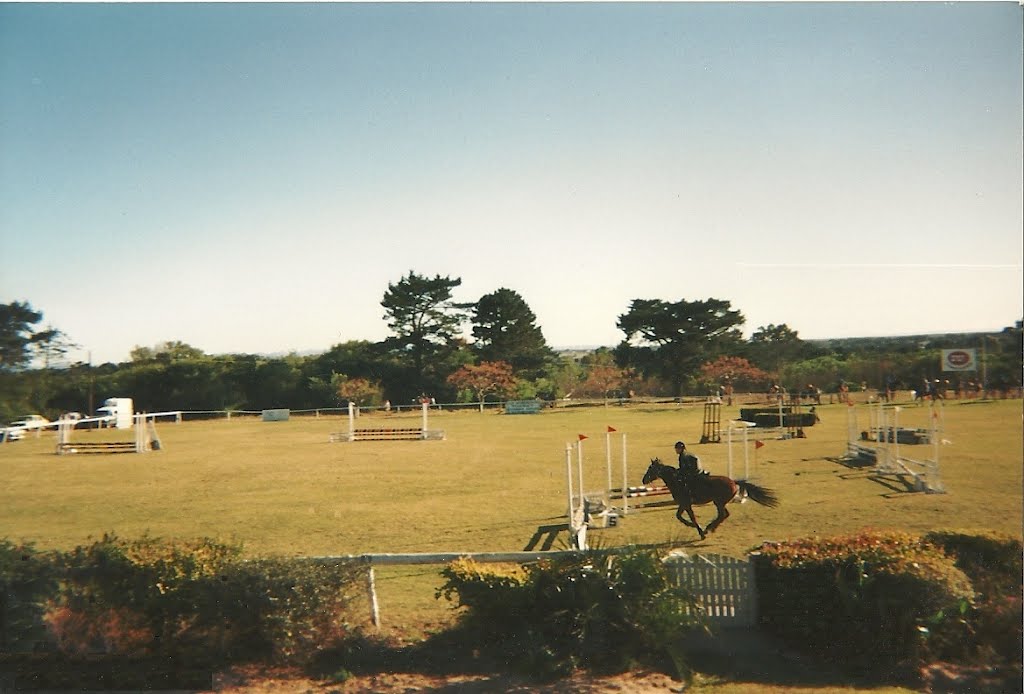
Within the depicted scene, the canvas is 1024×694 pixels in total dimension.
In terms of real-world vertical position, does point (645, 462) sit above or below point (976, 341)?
below

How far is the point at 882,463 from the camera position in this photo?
46.4ft

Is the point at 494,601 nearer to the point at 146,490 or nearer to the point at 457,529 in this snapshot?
the point at 457,529

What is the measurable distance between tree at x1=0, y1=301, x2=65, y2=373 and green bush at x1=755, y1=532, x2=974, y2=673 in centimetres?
850

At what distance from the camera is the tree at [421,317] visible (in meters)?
28.0

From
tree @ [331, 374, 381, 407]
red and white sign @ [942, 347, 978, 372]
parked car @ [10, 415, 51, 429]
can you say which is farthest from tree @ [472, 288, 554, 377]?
red and white sign @ [942, 347, 978, 372]

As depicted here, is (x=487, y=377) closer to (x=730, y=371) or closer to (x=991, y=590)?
(x=730, y=371)

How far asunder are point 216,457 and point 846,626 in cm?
1989

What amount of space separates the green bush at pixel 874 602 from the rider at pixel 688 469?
9.32ft

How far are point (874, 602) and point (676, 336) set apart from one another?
15.3 metres

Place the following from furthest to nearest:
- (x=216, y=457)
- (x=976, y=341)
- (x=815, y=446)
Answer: (x=216, y=457)
(x=815, y=446)
(x=976, y=341)

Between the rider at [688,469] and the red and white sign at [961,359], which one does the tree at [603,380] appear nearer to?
the red and white sign at [961,359]

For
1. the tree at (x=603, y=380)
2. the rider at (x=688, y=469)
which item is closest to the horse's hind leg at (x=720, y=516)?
the rider at (x=688, y=469)

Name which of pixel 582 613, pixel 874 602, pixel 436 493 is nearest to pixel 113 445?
pixel 436 493

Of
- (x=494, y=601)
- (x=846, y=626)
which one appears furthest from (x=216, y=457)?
(x=846, y=626)
